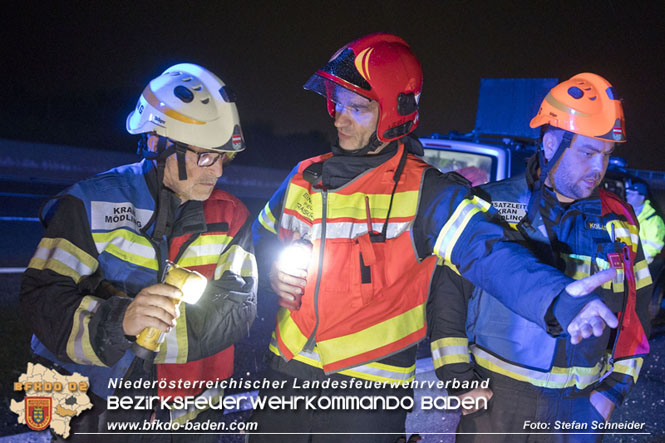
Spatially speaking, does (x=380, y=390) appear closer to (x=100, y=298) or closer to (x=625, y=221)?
(x=100, y=298)

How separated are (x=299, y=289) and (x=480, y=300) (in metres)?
1.04

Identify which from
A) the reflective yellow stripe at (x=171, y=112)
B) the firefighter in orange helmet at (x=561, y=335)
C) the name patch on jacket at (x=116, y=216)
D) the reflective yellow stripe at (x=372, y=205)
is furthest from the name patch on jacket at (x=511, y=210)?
the name patch on jacket at (x=116, y=216)

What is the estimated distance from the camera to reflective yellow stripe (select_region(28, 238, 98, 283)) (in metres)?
2.22

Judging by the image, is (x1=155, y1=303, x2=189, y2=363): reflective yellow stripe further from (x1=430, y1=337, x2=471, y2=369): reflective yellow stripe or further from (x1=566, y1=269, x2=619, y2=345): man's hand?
(x1=566, y1=269, x2=619, y2=345): man's hand

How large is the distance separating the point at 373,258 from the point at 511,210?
1.09 metres

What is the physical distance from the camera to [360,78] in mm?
2680

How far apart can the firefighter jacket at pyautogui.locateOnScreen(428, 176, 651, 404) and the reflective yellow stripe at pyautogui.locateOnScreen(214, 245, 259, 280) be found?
985 millimetres

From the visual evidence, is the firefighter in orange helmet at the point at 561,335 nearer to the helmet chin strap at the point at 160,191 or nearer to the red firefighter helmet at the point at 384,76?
the red firefighter helmet at the point at 384,76

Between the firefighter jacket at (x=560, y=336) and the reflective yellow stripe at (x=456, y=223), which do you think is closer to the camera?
the reflective yellow stripe at (x=456, y=223)

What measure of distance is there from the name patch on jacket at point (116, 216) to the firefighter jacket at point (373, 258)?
762 mm

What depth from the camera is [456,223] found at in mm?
2371

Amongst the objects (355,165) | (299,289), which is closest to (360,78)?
(355,165)

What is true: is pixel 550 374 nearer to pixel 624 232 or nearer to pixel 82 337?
pixel 624 232

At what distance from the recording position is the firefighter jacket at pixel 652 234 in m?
5.14
